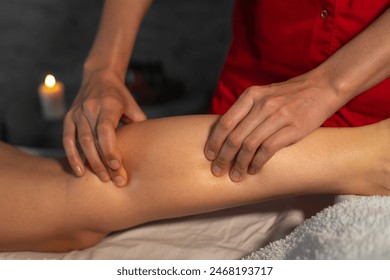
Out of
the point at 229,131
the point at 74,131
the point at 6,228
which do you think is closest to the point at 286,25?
the point at 229,131

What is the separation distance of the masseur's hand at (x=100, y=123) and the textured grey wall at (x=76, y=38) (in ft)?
3.08

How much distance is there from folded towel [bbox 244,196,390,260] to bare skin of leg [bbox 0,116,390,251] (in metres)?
0.08

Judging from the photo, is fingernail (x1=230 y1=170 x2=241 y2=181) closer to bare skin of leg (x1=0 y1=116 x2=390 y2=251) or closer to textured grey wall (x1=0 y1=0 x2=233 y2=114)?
bare skin of leg (x1=0 y1=116 x2=390 y2=251)

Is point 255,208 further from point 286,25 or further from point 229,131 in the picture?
point 286,25

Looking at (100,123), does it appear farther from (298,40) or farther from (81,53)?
(81,53)

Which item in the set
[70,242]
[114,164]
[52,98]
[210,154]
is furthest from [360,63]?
[52,98]

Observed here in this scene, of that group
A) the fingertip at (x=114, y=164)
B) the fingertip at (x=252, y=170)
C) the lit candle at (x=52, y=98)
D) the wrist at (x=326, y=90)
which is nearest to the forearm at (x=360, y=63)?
the wrist at (x=326, y=90)

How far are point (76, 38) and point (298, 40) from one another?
3.83 ft

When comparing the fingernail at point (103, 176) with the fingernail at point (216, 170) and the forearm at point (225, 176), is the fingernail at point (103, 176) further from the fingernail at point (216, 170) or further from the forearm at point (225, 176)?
the fingernail at point (216, 170)

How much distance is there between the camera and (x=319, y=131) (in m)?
1.00

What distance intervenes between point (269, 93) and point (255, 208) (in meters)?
0.28

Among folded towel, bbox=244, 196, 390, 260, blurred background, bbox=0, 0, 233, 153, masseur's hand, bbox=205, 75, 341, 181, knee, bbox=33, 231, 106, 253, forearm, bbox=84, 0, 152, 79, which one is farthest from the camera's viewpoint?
blurred background, bbox=0, 0, 233, 153

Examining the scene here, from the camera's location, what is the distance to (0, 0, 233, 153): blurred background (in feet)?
6.75

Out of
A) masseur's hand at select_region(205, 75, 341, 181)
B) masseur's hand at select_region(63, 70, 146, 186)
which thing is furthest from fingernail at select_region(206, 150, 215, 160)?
masseur's hand at select_region(63, 70, 146, 186)
